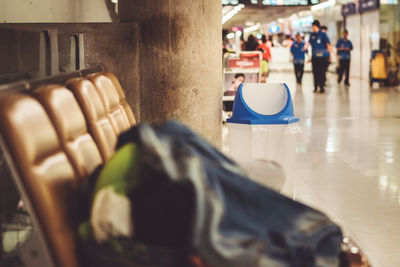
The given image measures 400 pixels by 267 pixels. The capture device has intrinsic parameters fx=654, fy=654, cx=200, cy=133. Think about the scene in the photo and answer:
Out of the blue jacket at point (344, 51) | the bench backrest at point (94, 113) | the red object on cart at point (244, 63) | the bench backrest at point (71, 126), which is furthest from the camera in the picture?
the blue jacket at point (344, 51)

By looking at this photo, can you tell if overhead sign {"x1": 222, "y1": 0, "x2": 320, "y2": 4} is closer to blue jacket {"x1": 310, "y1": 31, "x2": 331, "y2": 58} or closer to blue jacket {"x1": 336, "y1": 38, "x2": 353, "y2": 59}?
blue jacket {"x1": 310, "y1": 31, "x2": 331, "y2": 58}

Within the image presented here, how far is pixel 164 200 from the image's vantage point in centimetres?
167

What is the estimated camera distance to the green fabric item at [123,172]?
1777mm

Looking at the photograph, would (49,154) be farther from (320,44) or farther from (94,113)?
(320,44)

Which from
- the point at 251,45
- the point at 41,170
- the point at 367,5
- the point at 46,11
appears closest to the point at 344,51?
the point at 367,5

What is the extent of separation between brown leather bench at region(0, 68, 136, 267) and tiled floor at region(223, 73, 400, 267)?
1877 millimetres

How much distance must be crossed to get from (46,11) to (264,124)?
3375 millimetres

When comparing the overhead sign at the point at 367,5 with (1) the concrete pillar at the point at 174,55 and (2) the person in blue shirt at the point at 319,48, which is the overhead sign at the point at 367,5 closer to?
(2) the person in blue shirt at the point at 319,48

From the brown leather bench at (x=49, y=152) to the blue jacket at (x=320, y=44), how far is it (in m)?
15.5

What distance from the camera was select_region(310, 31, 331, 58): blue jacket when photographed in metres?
17.4

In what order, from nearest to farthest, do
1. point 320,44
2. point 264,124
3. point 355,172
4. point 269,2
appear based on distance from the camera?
point 264,124 < point 355,172 < point 269,2 < point 320,44

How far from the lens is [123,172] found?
1833 mm

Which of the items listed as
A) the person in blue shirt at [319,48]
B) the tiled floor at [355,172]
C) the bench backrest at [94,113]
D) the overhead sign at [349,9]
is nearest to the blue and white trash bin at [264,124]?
the tiled floor at [355,172]

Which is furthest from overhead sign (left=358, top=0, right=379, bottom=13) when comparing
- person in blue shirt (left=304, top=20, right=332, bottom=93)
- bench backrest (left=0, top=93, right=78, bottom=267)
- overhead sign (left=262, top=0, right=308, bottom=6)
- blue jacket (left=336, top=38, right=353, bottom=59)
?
bench backrest (left=0, top=93, right=78, bottom=267)
